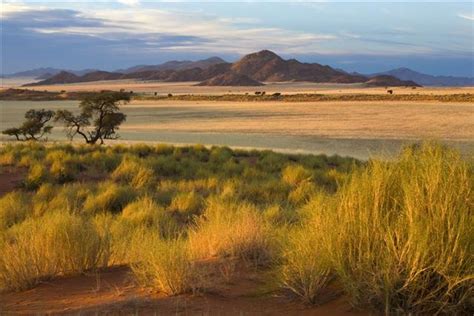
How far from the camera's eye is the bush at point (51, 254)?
7.16 meters

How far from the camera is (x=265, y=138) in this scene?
40.3 metres

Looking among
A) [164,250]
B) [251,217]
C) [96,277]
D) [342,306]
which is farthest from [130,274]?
[342,306]

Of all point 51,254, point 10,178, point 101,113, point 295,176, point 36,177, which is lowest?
point 10,178

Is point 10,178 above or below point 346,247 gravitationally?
below

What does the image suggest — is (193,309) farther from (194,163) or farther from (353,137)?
(353,137)

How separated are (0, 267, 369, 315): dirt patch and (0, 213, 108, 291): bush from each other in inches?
8.3

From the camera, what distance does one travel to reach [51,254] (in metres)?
7.54

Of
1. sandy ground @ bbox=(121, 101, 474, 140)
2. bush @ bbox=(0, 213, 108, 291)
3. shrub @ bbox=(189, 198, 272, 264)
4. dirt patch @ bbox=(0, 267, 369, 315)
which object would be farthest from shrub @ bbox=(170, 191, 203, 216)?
sandy ground @ bbox=(121, 101, 474, 140)

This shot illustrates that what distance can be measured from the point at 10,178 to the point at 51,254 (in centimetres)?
1420

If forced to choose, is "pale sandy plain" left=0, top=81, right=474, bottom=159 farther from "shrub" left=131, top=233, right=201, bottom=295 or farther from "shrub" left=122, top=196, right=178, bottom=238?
"shrub" left=131, top=233, right=201, bottom=295

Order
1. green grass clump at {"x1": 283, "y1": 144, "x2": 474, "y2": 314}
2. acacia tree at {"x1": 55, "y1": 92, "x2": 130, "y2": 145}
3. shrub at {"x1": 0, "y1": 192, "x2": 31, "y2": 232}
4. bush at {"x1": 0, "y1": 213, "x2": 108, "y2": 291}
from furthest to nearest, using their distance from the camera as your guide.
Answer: acacia tree at {"x1": 55, "y1": 92, "x2": 130, "y2": 145} → shrub at {"x1": 0, "y1": 192, "x2": 31, "y2": 232} → bush at {"x1": 0, "y1": 213, "x2": 108, "y2": 291} → green grass clump at {"x1": 283, "y1": 144, "x2": 474, "y2": 314}

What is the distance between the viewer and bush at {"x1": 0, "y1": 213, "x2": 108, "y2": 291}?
7.16 meters

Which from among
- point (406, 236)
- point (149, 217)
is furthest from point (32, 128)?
point (406, 236)

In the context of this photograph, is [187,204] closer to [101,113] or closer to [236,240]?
[236,240]
